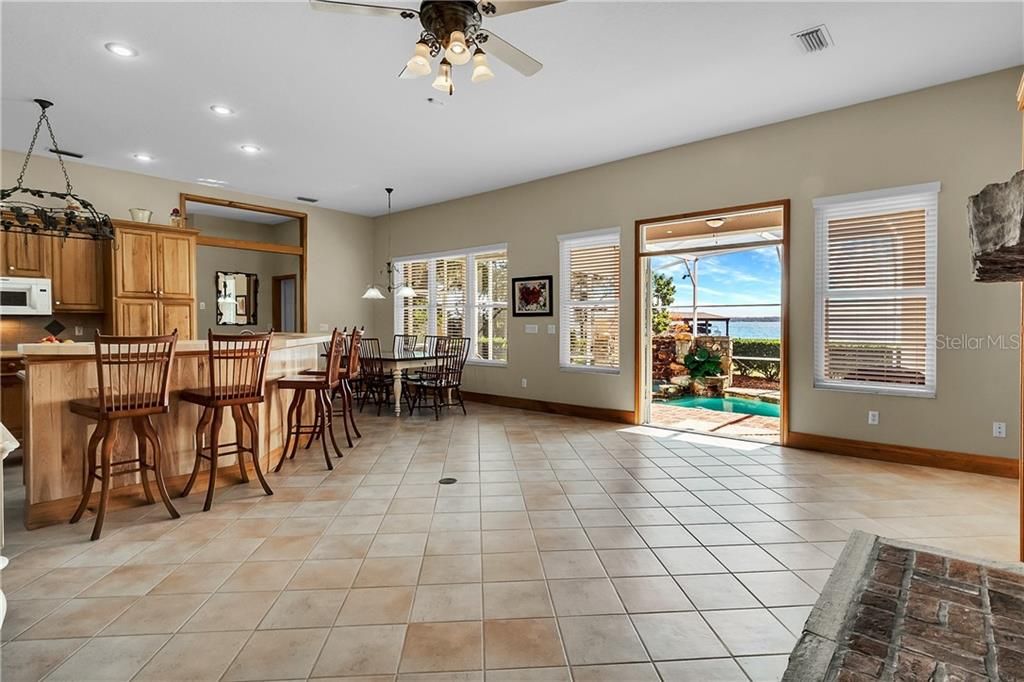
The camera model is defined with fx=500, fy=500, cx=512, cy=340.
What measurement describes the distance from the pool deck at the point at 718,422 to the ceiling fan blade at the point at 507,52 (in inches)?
166

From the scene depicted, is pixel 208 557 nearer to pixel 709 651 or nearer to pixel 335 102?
pixel 709 651

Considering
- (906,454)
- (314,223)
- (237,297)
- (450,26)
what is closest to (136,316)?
(314,223)

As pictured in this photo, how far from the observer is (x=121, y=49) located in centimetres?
353

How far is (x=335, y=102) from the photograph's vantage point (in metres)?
4.41

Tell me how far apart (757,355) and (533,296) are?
16.2 feet

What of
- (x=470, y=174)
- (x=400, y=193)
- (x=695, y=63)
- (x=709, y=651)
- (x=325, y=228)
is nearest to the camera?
(x=709, y=651)

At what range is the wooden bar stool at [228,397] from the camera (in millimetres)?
3311

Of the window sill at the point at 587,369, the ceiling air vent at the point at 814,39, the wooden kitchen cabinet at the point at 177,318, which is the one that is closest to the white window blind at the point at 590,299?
the window sill at the point at 587,369

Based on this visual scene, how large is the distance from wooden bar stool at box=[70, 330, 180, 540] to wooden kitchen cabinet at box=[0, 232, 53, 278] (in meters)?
3.43

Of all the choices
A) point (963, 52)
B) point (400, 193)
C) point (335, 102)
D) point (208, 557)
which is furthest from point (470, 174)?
point (208, 557)

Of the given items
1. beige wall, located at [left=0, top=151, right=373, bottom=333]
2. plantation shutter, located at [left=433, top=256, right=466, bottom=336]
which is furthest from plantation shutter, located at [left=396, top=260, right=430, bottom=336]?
beige wall, located at [left=0, top=151, right=373, bottom=333]

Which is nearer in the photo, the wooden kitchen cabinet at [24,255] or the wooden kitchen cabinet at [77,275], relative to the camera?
the wooden kitchen cabinet at [24,255]

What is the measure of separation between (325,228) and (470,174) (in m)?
3.28

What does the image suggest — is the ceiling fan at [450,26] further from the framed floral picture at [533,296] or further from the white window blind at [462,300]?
the white window blind at [462,300]
